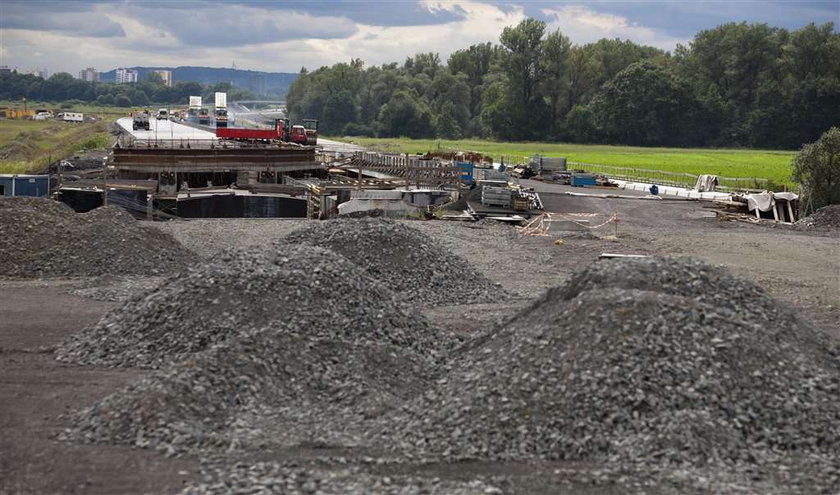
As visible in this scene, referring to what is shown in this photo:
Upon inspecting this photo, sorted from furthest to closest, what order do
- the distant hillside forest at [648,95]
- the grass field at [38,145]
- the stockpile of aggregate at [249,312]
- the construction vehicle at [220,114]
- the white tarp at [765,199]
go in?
the distant hillside forest at [648,95], the construction vehicle at [220,114], the grass field at [38,145], the white tarp at [765,199], the stockpile of aggregate at [249,312]

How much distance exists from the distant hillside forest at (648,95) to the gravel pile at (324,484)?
104m

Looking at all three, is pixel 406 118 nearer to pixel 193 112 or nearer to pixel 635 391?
pixel 193 112

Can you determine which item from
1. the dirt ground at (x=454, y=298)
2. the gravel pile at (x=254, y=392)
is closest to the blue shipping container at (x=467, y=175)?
the dirt ground at (x=454, y=298)

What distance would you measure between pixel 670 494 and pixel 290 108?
547 ft

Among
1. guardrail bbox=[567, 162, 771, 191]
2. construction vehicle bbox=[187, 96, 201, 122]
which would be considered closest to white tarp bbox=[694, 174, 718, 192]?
guardrail bbox=[567, 162, 771, 191]

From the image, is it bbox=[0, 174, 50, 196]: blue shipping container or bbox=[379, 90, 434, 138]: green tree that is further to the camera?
bbox=[379, 90, 434, 138]: green tree

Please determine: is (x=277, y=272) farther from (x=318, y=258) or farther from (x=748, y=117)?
(x=748, y=117)

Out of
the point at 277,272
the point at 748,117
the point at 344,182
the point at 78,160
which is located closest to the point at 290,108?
the point at 748,117

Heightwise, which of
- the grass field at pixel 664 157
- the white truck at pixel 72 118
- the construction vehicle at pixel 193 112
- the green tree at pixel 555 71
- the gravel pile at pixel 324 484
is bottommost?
the gravel pile at pixel 324 484

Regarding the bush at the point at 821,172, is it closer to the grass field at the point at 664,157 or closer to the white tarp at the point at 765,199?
the white tarp at the point at 765,199

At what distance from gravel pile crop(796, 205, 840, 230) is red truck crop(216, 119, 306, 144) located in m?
38.8

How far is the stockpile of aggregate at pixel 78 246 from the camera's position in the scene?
2547 cm

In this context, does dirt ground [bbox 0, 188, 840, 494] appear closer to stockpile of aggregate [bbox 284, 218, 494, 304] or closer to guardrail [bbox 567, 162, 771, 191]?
stockpile of aggregate [bbox 284, 218, 494, 304]

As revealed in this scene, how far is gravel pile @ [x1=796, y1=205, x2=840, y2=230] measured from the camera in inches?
1612
